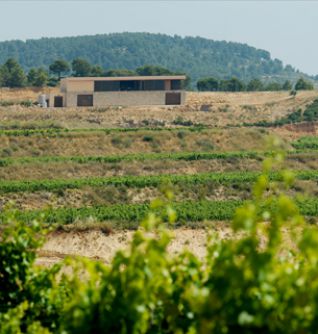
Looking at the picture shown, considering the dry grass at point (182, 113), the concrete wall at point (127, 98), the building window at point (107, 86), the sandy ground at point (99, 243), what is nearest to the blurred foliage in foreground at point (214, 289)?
the sandy ground at point (99, 243)

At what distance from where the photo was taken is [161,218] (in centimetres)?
1214

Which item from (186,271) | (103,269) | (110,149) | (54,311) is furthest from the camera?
(110,149)

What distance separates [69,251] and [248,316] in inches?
1270

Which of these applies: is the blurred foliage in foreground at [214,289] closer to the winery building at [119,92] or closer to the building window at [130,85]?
the winery building at [119,92]

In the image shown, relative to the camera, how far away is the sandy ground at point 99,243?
40.0 m

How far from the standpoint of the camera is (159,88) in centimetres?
9581

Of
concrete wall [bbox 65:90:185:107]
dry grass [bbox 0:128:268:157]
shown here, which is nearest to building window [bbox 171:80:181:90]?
concrete wall [bbox 65:90:185:107]

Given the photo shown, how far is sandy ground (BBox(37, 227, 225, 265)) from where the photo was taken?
131 ft

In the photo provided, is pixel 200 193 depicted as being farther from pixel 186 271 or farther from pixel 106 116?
pixel 186 271

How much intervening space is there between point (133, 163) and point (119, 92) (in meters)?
34.8

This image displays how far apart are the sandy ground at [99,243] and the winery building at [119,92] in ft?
172

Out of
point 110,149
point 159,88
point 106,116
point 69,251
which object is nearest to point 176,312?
point 69,251

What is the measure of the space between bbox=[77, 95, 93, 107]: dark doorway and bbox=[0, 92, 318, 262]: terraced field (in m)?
4.91

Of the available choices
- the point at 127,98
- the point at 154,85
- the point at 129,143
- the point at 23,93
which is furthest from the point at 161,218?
the point at 23,93
